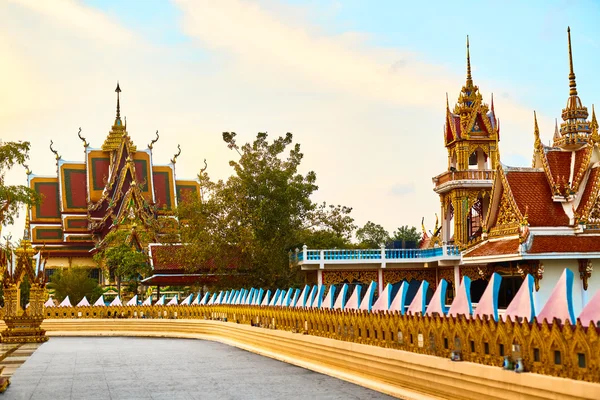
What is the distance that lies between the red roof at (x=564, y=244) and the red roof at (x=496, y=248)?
569 millimetres

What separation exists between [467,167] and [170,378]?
74.8 ft

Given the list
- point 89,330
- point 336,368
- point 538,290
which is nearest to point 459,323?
point 336,368

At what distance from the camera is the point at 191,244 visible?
109ft

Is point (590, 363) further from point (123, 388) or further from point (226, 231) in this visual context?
point (226, 231)

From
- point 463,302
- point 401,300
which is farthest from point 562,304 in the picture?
point 401,300

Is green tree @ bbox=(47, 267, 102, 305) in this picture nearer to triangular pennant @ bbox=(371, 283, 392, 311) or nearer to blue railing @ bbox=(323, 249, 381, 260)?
blue railing @ bbox=(323, 249, 381, 260)

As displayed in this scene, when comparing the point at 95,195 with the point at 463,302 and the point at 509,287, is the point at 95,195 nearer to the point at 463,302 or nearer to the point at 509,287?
the point at 509,287

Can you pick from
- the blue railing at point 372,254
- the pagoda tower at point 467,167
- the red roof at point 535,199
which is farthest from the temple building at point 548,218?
the pagoda tower at point 467,167

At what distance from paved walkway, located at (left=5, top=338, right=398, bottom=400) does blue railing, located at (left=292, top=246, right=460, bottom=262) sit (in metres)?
12.3

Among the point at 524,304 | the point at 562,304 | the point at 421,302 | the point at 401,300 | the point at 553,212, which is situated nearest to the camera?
the point at 562,304

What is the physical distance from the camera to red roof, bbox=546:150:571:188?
79.8ft

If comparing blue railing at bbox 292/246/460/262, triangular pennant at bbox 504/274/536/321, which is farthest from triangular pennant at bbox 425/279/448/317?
blue railing at bbox 292/246/460/262

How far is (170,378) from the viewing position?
45.0 feet

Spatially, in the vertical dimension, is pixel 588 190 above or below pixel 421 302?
above
